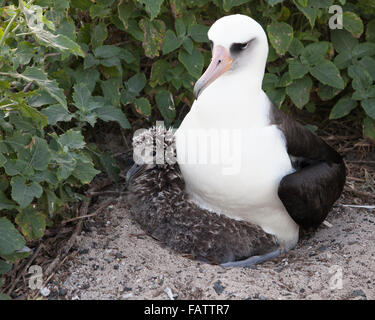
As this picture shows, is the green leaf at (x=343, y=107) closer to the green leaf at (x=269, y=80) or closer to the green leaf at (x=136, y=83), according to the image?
the green leaf at (x=269, y=80)

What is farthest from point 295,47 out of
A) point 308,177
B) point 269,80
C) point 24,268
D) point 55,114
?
point 24,268

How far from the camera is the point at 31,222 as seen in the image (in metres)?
3.02

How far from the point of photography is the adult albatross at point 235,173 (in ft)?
10.8

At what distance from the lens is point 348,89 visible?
174 inches

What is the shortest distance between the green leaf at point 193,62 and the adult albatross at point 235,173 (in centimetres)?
49

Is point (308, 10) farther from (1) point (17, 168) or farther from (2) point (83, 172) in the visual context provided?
(1) point (17, 168)

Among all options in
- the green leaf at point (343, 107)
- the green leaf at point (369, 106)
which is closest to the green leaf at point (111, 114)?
Result: the green leaf at point (343, 107)

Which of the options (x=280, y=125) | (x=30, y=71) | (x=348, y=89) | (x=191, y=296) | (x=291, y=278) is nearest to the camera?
(x=30, y=71)

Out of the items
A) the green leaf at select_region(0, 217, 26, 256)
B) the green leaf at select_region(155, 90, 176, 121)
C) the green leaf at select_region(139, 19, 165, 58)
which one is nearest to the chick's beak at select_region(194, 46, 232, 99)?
the green leaf at select_region(139, 19, 165, 58)

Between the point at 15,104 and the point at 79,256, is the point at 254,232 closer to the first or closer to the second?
the point at 79,256

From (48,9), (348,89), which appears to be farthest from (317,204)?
(48,9)

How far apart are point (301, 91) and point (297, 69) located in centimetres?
17

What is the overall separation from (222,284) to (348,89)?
6.85ft

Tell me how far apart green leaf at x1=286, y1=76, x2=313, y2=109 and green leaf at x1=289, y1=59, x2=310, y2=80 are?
0.10 meters
